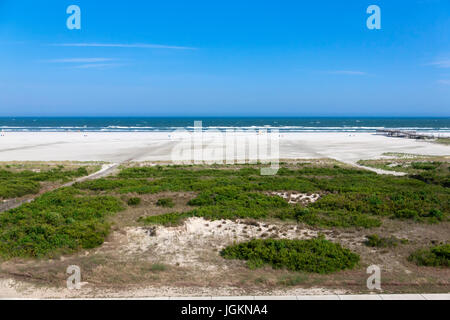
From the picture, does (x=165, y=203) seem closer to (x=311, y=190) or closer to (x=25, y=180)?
(x=311, y=190)

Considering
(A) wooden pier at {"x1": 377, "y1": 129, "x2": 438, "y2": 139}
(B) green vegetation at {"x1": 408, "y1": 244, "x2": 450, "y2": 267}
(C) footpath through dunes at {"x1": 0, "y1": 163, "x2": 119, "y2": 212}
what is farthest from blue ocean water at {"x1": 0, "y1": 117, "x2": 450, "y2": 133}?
(B) green vegetation at {"x1": 408, "y1": 244, "x2": 450, "y2": 267}

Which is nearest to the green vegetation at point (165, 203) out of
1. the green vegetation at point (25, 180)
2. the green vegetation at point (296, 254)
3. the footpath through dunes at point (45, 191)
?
the green vegetation at point (296, 254)

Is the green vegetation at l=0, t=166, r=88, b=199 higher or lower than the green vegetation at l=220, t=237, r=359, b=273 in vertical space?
higher

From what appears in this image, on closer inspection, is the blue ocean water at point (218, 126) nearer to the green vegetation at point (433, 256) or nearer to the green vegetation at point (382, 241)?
the green vegetation at point (382, 241)

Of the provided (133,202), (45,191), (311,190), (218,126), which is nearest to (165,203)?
(133,202)

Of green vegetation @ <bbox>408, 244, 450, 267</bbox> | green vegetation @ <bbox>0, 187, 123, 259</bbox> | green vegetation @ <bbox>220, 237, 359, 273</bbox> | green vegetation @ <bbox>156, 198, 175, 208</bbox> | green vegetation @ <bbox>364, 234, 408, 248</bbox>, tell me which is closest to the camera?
green vegetation @ <bbox>220, 237, 359, 273</bbox>

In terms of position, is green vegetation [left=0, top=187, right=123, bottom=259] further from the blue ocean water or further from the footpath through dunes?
the blue ocean water
